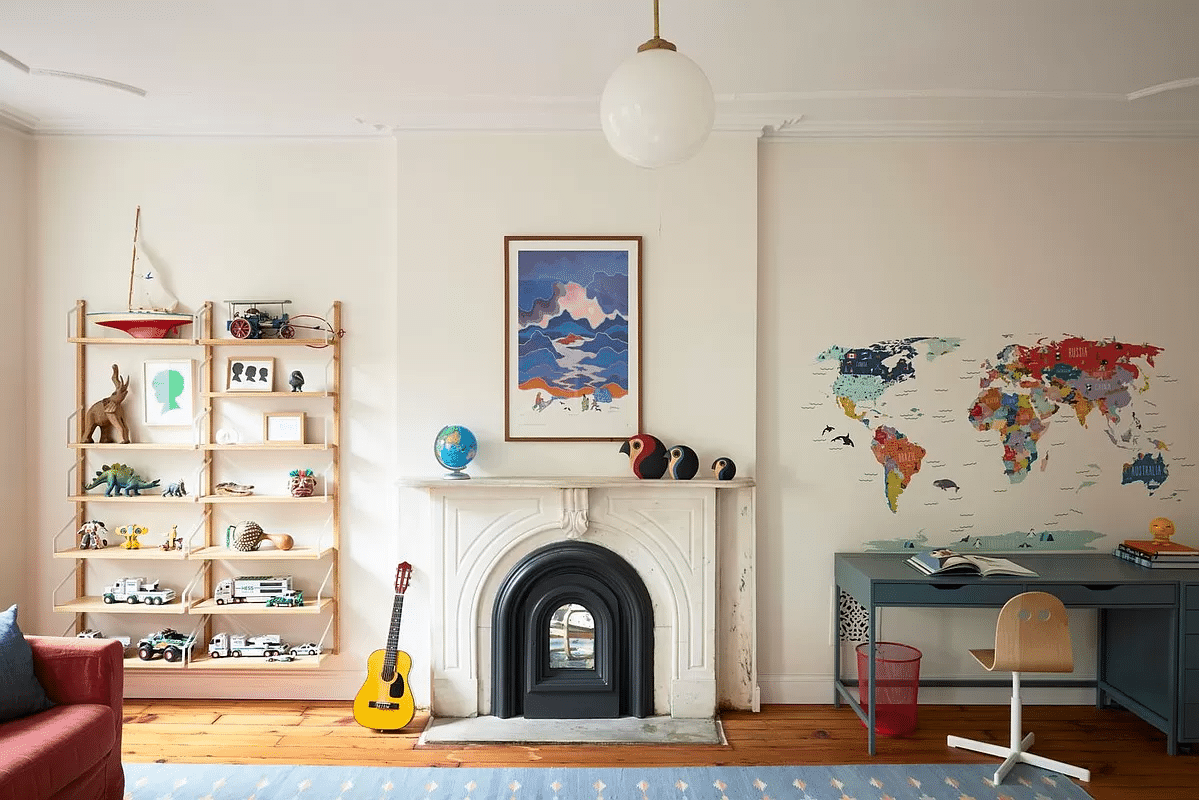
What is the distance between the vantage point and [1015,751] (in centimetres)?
331

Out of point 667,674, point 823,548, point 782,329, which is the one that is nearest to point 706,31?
point 782,329

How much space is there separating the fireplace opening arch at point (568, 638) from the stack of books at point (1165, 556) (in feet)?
7.08

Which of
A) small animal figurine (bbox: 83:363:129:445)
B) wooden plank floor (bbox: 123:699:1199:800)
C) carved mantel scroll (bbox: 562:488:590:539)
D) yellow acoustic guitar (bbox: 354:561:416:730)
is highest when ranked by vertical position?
small animal figurine (bbox: 83:363:129:445)

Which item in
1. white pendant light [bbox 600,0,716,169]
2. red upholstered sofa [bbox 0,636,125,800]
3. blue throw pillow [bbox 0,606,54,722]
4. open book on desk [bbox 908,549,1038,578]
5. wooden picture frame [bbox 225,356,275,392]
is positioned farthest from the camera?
wooden picture frame [bbox 225,356,275,392]

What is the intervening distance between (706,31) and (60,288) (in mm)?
3209

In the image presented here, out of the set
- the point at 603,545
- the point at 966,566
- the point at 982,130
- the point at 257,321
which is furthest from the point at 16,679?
the point at 982,130

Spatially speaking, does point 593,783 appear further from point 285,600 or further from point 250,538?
point 250,538

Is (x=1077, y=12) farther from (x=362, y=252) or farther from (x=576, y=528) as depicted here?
(x=362, y=252)

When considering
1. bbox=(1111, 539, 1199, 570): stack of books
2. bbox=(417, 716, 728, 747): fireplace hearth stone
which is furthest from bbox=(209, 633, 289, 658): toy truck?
bbox=(1111, 539, 1199, 570): stack of books

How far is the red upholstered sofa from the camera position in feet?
7.96

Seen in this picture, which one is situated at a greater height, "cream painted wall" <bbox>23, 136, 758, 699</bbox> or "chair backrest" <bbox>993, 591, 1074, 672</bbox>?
"cream painted wall" <bbox>23, 136, 758, 699</bbox>

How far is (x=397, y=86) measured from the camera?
347 centimetres

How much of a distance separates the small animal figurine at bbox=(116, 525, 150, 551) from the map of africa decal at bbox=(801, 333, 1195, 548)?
320cm

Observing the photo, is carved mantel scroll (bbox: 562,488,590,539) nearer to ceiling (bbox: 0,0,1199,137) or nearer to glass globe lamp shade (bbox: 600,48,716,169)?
ceiling (bbox: 0,0,1199,137)
